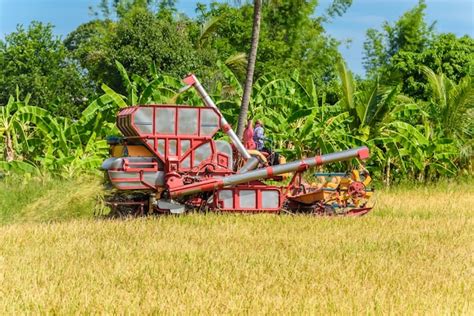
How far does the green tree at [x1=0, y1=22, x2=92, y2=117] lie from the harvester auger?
15792mm

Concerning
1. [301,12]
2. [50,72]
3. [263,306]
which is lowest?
[263,306]

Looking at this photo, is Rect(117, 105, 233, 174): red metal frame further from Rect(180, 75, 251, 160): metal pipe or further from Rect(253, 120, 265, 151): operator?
Rect(253, 120, 265, 151): operator

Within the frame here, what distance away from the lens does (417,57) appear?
31.0 metres

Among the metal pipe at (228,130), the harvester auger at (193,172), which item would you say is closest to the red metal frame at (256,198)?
the harvester auger at (193,172)

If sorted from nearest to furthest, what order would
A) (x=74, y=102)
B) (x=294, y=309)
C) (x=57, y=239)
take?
(x=294, y=309)
(x=57, y=239)
(x=74, y=102)

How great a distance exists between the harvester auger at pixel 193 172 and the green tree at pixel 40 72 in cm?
1579

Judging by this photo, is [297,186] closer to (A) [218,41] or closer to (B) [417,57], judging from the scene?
(B) [417,57]

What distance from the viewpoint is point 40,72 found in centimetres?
3048

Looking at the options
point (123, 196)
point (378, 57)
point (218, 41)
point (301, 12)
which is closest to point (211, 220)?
point (123, 196)

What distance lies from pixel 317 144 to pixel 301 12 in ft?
81.2

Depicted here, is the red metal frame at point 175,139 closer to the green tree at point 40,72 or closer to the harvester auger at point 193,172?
the harvester auger at point 193,172

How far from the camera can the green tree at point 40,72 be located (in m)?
29.2

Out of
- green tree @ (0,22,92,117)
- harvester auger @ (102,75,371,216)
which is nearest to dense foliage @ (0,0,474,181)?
green tree @ (0,22,92,117)

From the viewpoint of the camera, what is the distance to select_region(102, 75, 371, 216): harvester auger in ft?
39.8
